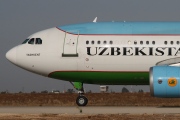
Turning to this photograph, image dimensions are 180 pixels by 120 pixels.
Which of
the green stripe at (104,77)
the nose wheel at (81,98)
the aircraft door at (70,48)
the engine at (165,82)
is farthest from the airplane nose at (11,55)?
the engine at (165,82)

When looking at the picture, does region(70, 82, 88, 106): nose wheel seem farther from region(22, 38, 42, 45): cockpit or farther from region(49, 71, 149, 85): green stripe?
region(22, 38, 42, 45): cockpit

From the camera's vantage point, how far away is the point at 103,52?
29.8m

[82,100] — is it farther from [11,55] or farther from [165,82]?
[165,82]

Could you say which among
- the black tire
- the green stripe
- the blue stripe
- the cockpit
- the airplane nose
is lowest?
the black tire

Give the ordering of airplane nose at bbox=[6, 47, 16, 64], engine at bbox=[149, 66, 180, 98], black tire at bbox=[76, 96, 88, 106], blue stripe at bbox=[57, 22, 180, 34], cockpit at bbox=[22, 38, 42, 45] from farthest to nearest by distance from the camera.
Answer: cockpit at bbox=[22, 38, 42, 45] → airplane nose at bbox=[6, 47, 16, 64] → black tire at bbox=[76, 96, 88, 106] → blue stripe at bbox=[57, 22, 180, 34] → engine at bbox=[149, 66, 180, 98]

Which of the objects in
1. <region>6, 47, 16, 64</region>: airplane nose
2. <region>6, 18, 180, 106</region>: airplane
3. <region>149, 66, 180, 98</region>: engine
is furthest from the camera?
<region>6, 47, 16, 64</region>: airplane nose

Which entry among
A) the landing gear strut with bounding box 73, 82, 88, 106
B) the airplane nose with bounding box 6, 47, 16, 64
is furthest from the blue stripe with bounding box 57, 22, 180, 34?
the landing gear strut with bounding box 73, 82, 88, 106

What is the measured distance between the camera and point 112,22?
3067 cm

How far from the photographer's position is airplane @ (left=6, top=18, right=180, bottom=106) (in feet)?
97.1

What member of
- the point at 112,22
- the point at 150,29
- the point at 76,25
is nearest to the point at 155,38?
the point at 150,29

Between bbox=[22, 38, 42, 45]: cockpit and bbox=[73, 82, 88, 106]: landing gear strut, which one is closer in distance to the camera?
bbox=[73, 82, 88, 106]: landing gear strut

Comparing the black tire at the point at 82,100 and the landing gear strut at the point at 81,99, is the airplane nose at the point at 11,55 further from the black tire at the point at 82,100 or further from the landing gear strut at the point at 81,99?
the black tire at the point at 82,100

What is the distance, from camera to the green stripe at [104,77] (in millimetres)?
29969

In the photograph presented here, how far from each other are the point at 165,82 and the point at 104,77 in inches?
196
